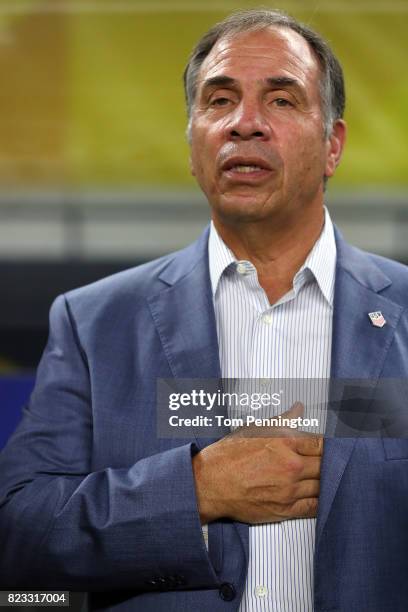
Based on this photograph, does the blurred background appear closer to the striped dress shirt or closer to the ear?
the ear

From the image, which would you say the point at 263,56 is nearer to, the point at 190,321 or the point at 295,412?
the point at 190,321

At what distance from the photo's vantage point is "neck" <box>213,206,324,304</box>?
1474 millimetres

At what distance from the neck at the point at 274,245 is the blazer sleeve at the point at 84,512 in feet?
1.01

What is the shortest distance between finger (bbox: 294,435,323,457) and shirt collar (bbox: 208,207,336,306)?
0.23 metres

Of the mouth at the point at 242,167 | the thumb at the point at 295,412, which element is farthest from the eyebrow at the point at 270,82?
the thumb at the point at 295,412

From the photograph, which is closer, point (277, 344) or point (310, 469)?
point (310, 469)

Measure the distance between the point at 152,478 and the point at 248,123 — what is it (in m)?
0.50

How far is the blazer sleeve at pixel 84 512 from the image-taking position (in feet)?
4.21

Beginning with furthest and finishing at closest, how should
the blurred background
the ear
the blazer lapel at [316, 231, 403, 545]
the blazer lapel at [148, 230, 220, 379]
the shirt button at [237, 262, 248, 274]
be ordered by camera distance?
the blurred background → the ear → the shirt button at [237, 262, 248, 274] → the blazer lapel at [148, 230, 220, 379] → the blazer lapel at [316, 231, 403, 545]

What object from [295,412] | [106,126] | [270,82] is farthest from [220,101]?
[106,126]

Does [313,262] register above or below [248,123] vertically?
below

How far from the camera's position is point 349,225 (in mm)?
2799

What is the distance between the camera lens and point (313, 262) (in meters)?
1.46

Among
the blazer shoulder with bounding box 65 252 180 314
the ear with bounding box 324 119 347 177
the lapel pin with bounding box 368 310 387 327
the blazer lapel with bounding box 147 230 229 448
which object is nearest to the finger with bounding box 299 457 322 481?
the blazer lapel with bounding box 147 230 229 448
